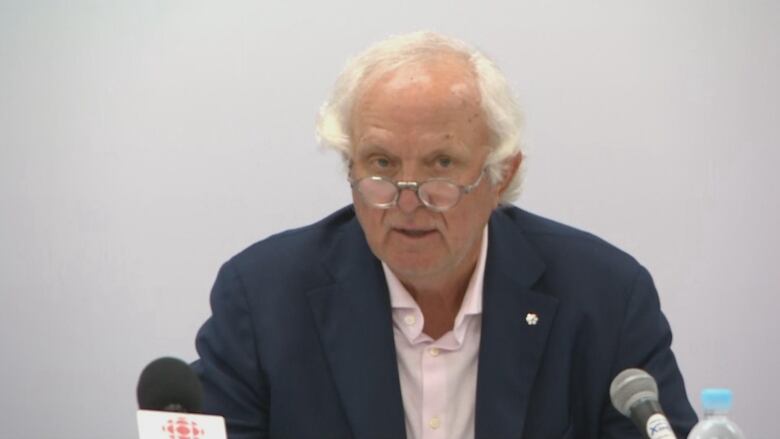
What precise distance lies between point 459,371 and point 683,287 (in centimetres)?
134

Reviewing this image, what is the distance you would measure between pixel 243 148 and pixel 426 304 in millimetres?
1131

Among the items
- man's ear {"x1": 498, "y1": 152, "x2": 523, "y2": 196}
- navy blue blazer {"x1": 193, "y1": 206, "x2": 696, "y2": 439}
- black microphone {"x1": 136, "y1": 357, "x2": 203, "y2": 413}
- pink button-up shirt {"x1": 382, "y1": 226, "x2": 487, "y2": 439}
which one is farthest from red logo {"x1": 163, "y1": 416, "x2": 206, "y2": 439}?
man's ear {"x1": 498, "y1": 152, "x2": 523, "y2": 196}

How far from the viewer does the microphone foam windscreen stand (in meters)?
1.99

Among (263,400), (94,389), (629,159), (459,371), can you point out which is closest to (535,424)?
(459,371)

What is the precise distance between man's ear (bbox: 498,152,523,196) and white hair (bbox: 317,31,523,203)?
3cm

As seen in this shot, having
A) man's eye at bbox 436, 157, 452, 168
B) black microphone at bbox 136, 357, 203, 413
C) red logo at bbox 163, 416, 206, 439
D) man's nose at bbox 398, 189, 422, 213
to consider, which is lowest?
red logo at bbox 163, 416, 206, 439

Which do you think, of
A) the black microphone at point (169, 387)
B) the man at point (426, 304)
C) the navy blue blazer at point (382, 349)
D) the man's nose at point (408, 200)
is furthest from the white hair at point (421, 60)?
the black microphone at point (169, 387)

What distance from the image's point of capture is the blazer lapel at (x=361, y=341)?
249 centimetres

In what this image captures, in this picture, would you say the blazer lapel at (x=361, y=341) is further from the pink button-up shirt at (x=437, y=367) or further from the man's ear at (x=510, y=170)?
the man's ear at (x=510, y=170)

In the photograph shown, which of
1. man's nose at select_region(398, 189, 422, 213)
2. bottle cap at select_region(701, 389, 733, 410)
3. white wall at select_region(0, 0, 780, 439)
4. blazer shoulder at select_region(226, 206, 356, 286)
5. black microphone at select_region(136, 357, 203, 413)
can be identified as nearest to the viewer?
black microphone at select_region(136, 357, 203, 413)

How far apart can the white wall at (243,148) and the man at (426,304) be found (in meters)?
0.95

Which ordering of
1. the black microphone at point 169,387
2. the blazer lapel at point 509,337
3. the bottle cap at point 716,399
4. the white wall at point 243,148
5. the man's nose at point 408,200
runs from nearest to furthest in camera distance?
the black microphone at point 169,387 → the bottle cap at point 716,399 → the man's nose at point 408,200 → the blazer lapel at point 509,337 → the white wall at point 243,148

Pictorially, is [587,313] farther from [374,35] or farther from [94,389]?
[94,389]

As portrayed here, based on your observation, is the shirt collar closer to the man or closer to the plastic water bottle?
the man
